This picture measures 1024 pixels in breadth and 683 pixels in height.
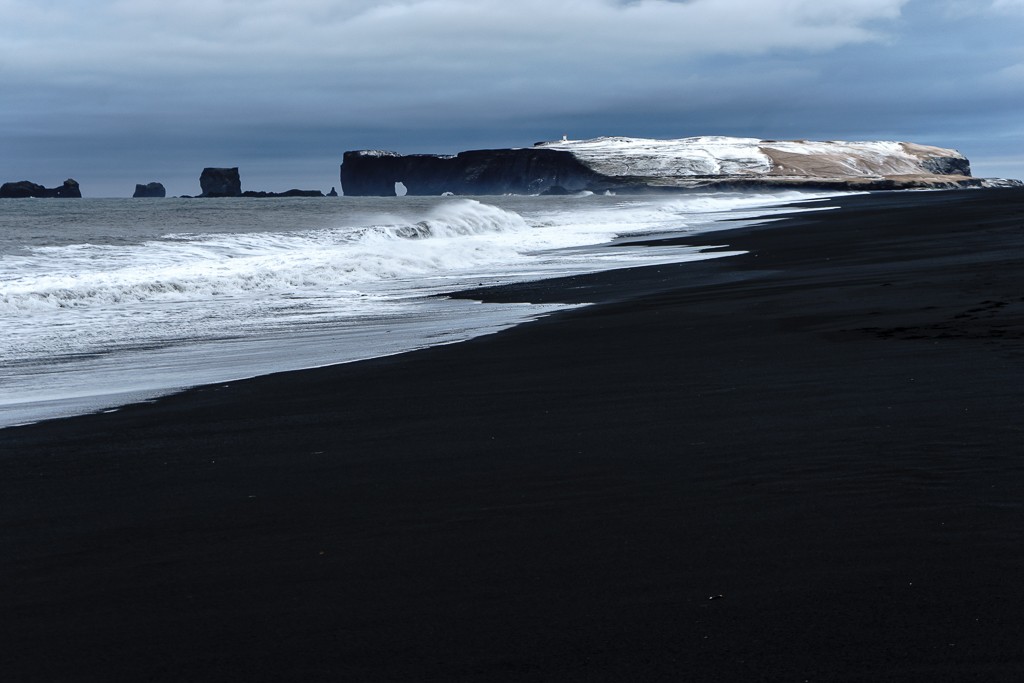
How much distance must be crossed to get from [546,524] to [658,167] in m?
151

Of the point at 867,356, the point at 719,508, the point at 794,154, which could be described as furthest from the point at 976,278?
the point at 794,154

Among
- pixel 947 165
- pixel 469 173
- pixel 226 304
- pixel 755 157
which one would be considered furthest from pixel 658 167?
pixel 226 304

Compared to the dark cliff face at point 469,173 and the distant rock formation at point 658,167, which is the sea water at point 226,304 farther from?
the dark cliff face at point 469,173

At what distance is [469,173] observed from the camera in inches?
6959

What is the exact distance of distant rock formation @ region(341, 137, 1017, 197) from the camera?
140 m

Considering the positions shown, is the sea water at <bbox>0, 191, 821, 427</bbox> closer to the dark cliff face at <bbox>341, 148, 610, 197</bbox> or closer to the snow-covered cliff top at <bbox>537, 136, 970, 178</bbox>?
the snow-covered cliff top at <bbox>537, 136, 970, 178</bbox>

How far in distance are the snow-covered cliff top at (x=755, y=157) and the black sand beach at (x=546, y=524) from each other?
467 ft

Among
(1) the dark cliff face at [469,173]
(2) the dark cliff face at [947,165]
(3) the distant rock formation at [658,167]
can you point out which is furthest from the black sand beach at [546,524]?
(2) the dark cliff face at [947,165]

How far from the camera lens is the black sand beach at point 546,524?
256 centimetres

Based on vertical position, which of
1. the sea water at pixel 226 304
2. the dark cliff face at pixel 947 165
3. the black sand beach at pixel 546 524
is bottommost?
the black sand beach at pixel 546 524

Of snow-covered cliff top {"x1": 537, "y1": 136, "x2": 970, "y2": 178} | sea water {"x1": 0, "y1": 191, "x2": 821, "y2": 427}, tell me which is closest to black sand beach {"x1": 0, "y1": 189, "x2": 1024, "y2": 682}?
sea water {"x1": 0, "y1": 191, "x2": 821, "y2": 427}

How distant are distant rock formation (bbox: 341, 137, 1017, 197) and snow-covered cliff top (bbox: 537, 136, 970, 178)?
0.15m

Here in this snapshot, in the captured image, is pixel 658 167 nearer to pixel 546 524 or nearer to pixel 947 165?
pixel 947 165

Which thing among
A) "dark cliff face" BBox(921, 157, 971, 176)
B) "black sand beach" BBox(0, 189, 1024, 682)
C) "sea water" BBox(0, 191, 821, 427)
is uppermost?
"dark cliff face" BBox(921, 157, 971, 176)
